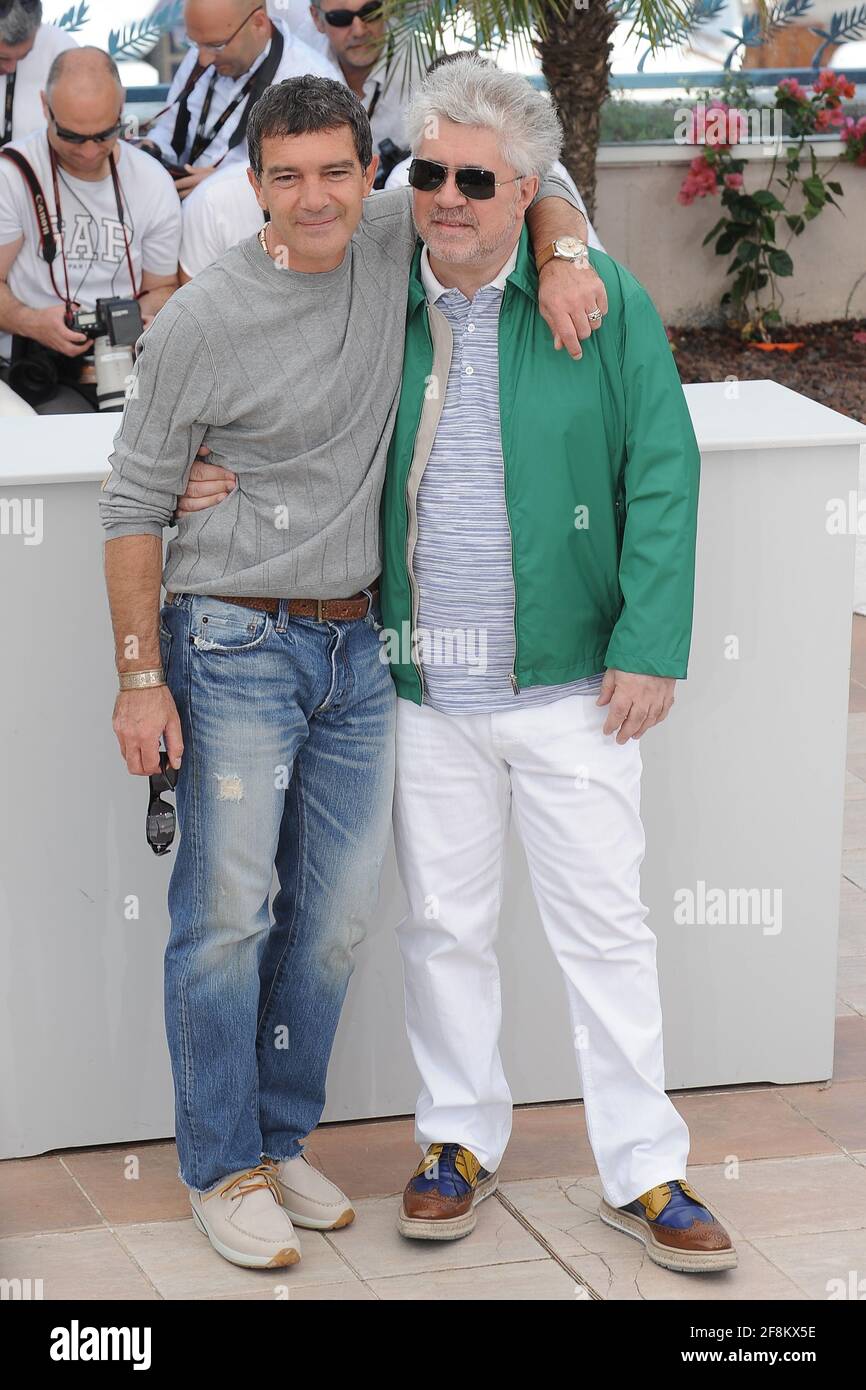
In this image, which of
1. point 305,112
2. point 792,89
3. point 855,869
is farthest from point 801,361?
point 305,112

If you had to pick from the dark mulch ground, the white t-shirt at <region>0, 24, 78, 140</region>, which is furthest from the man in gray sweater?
the dark mulch ground

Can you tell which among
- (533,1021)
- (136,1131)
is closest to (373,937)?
(533,1021)

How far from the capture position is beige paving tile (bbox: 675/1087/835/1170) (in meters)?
3.23

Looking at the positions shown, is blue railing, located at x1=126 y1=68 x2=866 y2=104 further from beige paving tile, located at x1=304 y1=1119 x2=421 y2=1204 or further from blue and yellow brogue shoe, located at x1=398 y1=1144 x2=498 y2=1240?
blue and yellow brogue shoe, located at x1=398 y1=1144 x2=498 y2=1240

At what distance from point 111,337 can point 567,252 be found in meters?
2.93

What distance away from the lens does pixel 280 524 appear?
2617 millimetres

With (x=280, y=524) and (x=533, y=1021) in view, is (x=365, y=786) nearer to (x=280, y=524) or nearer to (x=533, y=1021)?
(x=280, y=524)

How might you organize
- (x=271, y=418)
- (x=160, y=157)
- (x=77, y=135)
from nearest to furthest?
1. (x=271, y=418)
2. (x=77, y=135)
3. (x=160, y=157)

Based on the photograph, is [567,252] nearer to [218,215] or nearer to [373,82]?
[218,215]

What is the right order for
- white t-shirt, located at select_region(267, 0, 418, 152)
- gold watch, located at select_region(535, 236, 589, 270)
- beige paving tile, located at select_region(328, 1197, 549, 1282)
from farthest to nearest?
white t-shirt, located at select_region(267, 0, 418, 152) < beige paving tile, located at select_region(328, 1197, 549, 1282) < gold watch, located at select_region(535, 236, 589, 270)

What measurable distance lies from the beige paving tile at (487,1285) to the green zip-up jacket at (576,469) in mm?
945

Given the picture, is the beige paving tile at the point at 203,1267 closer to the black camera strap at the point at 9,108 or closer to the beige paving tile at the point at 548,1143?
the beige paving tile at the point at 548,1143

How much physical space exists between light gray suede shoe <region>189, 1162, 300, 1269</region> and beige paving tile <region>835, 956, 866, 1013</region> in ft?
4.54

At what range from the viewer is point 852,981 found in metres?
3.85
